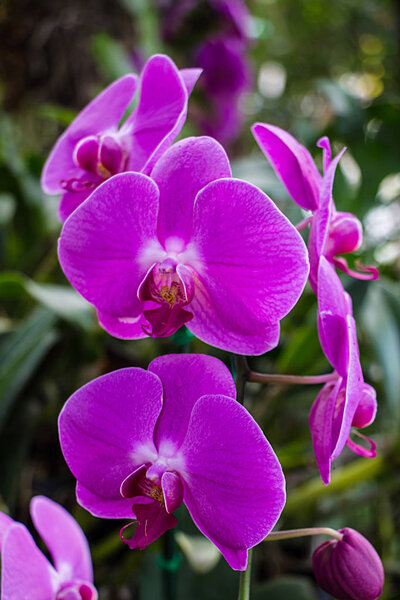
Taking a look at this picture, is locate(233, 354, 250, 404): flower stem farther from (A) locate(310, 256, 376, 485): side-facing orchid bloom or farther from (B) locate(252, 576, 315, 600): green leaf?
(B) locate(252, 576, 315, 600): green leaf

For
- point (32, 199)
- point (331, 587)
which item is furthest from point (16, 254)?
point (331, 587)

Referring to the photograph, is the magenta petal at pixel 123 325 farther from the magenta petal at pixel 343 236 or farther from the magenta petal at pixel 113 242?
the magenta petal at pixel 343 236

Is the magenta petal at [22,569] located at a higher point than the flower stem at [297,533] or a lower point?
higher

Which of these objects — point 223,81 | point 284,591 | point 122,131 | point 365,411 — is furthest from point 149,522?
point 223,81

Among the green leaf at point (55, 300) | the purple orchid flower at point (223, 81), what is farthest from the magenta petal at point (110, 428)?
the purple orchid flower at point (223, 81)

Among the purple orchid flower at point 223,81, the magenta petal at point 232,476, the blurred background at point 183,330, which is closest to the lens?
the magenta petal at point 232,476

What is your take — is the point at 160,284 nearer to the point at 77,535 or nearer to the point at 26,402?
the point at 77,535
